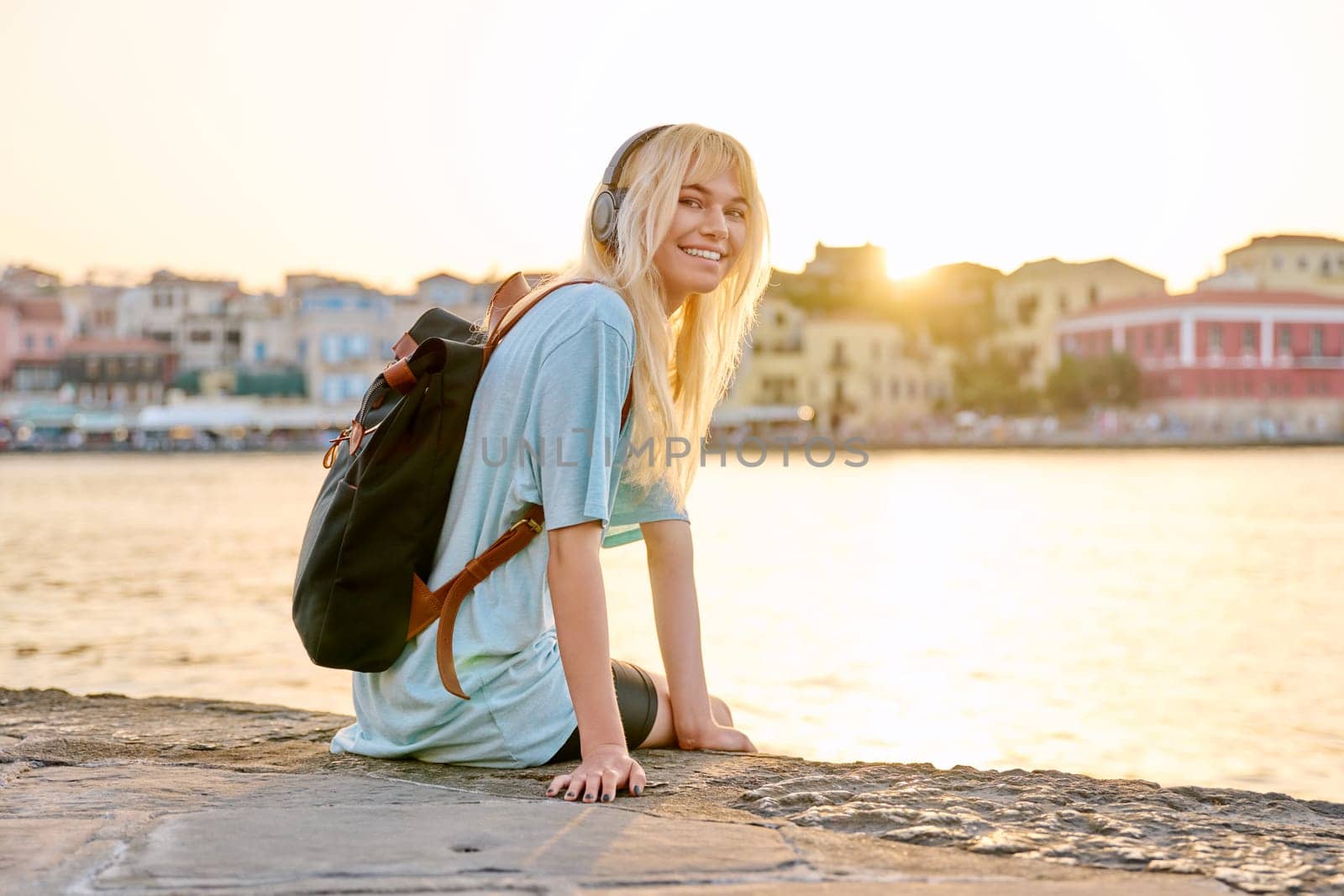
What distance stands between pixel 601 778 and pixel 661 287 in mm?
695

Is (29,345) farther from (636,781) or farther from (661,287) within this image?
(636,781)

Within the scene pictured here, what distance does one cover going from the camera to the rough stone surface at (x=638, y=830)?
1.34m

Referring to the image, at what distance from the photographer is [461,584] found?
1937 mm

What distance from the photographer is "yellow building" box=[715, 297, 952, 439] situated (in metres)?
50.8

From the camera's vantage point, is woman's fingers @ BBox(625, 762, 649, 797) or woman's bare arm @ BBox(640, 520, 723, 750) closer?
woman's fingers @ BBox(625, 762, 649, 797)

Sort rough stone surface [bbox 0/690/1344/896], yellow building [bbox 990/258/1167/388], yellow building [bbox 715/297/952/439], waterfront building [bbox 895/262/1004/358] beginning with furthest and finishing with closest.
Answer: waterfront building [bbox 895/262/1004/358]
yellow building [bbox 990/258/1167/388]
yellow building [bbox 715/297/952/439]
rough stone surface [bbox 0/690/1344/896]

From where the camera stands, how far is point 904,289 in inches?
2371

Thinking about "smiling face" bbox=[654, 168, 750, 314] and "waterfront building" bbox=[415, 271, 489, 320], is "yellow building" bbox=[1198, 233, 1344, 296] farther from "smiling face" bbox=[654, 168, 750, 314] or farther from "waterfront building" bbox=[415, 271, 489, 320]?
"smiling face" bbox=[654, 168, 750, 314]

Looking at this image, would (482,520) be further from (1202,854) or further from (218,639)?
(218,639)

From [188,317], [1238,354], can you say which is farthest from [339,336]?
[1238,354]

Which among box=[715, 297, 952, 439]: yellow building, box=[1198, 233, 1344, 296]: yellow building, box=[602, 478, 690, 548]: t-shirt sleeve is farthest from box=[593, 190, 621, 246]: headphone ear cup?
box=[1198, 233, 1344, 296]: yellow building

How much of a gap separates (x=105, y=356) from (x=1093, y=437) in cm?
3297

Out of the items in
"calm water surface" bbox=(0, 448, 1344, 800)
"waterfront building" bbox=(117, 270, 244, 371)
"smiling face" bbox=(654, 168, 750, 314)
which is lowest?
"calm water surface" bbox=(0, 448, 1344, 800)

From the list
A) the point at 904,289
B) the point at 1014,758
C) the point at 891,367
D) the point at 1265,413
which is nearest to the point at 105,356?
the point at 891,367
